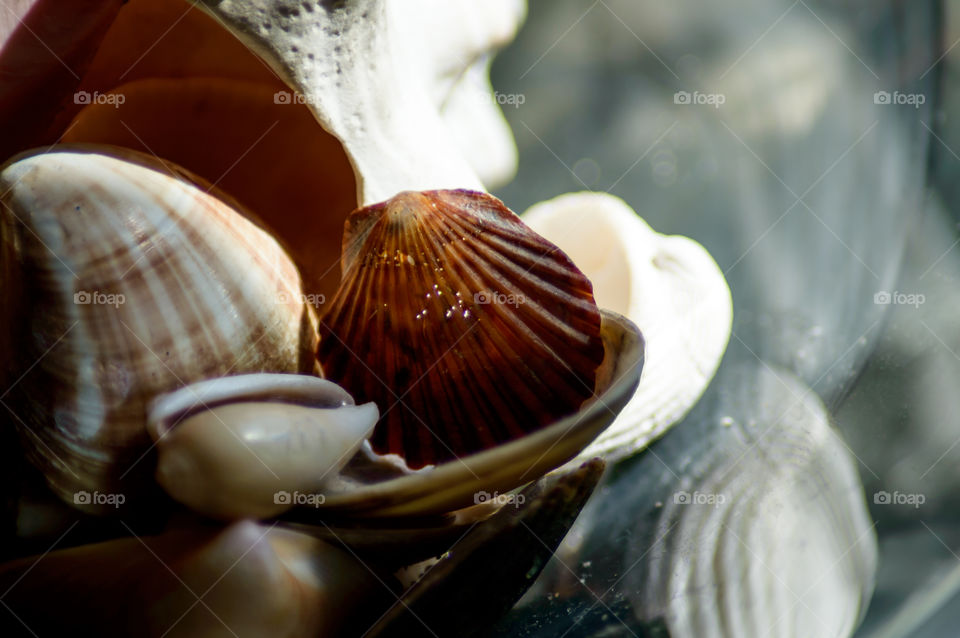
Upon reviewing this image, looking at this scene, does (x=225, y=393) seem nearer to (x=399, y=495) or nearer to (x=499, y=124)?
(x=399, y=495)

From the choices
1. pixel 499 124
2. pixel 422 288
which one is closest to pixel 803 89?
pixel 499 124

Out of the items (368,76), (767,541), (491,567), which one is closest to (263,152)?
(368,76)

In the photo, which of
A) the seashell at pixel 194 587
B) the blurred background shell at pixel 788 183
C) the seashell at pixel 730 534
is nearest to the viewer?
the seashell at pixel 194 587

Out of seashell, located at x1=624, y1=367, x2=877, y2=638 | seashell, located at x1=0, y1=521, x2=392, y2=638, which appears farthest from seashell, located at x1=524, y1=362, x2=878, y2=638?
seashell, located at x1=0, y1=521, x2=392, y2=638

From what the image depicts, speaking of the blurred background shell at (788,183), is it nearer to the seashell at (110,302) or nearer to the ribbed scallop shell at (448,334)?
the ribbed scallop shell at (448,334)

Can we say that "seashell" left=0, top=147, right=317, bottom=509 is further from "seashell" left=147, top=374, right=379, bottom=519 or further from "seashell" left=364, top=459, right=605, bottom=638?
"seashell" left=364, top=459, right=605, bottom=638

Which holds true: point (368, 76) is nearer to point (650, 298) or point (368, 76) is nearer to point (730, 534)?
point (650, 298)

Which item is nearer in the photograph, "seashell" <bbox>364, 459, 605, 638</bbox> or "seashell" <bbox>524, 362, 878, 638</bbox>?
"seashell" <bbox>364, 459, 605, 638</bbox>

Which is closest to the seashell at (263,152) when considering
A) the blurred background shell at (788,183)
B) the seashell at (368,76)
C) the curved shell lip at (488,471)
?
the seashell at (368,76)
